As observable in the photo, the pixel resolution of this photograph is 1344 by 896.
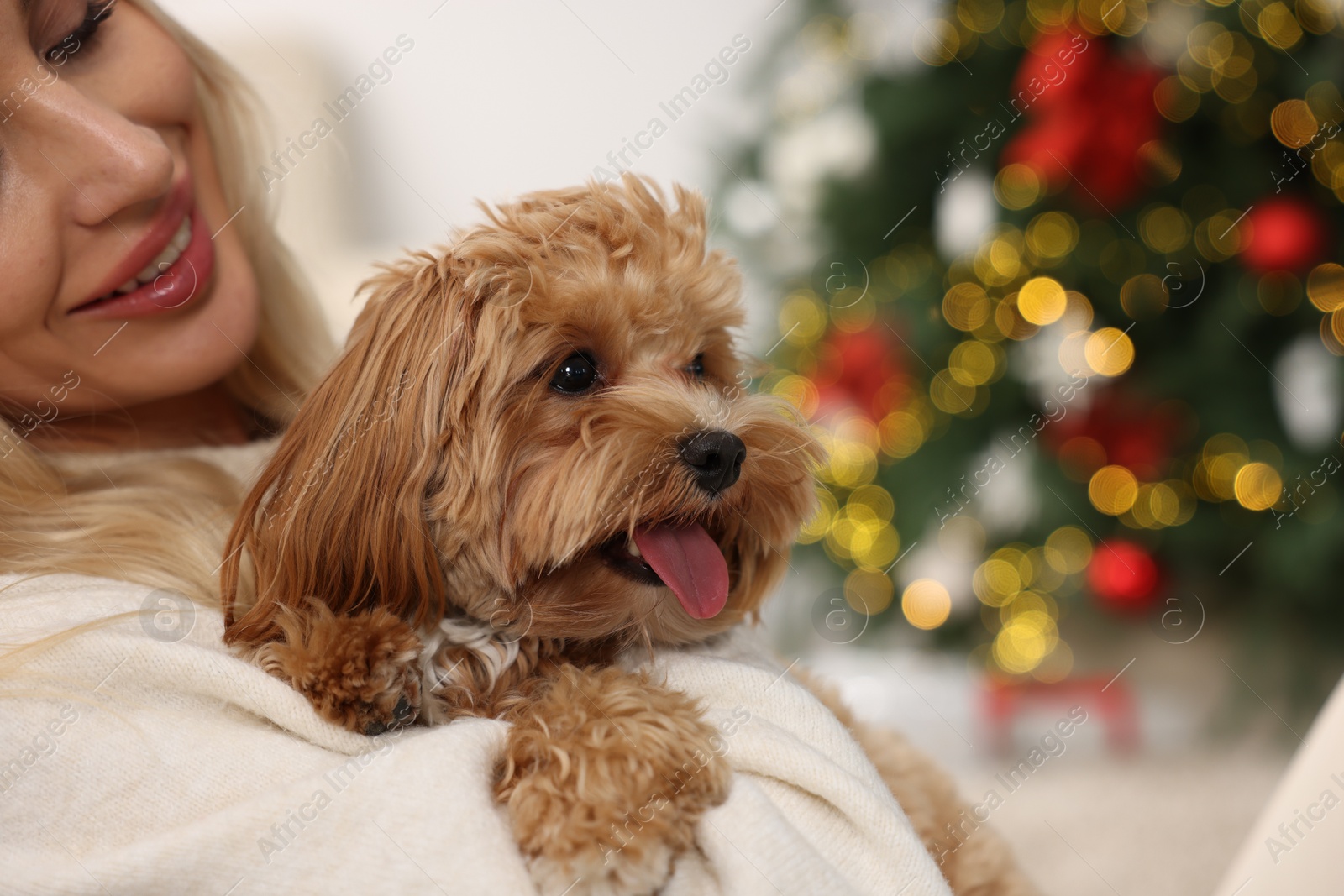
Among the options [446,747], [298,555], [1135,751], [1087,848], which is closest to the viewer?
[446,747]

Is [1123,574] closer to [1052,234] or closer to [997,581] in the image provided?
→ [997,581]

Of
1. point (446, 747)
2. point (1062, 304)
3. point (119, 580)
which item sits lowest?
point (119, 580)

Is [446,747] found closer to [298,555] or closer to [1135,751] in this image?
[298,555]

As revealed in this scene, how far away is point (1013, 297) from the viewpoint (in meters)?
2.99

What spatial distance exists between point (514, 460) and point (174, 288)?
0.69 m

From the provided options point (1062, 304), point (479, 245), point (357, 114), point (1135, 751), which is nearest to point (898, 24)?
point (1062, 304)

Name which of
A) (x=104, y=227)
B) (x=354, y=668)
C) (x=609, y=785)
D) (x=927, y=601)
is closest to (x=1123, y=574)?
(x=927, y=601)

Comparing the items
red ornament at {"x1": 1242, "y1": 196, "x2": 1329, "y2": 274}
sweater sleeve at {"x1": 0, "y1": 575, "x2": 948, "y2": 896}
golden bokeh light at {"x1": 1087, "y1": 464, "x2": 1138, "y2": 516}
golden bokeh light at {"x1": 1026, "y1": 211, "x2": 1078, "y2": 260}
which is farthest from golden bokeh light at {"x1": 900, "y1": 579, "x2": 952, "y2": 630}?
sweater sleeve at {"x1": 0, "y1": 575, "x2": 948, "y2": 896}

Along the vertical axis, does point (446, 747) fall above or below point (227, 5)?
above

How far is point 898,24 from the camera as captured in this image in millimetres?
3100

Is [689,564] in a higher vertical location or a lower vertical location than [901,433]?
lower

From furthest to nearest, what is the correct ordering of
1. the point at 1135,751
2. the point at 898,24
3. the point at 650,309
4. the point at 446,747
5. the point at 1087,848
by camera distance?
the point at 1135,751
the point at 898,24
the point at 1087,848
the point at 650,309
the point at 446,747

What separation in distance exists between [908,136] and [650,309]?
1815 millimetres

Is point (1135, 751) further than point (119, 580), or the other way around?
point (1135, 751)
